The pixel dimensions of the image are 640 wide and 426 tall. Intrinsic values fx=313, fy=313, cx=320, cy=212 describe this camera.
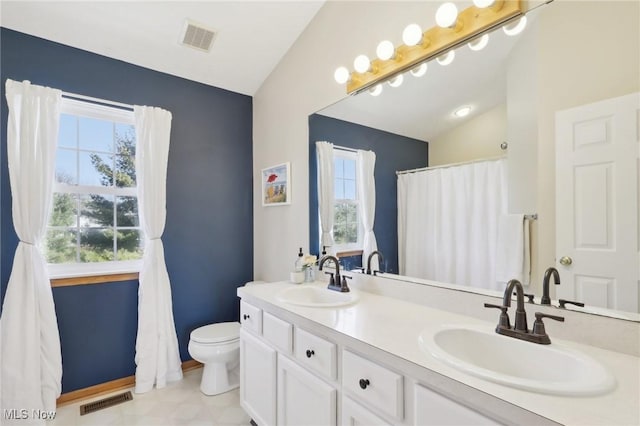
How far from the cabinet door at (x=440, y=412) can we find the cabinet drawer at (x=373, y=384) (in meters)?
0.07

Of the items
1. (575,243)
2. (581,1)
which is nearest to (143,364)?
(575,243)

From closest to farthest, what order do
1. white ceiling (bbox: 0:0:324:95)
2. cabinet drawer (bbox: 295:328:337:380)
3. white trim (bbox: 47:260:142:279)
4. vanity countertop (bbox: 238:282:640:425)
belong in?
vanity countertop (bbox: 238:282:640:425), cabinet drawer (bbox: 295:328:337:380), white ceiling (bbox: 0:0:324:95), white trim (bbox: 47:260:142:279)

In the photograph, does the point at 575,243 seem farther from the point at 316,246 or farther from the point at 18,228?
the point at 18,228

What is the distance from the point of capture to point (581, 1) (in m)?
1.11

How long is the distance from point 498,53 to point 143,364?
116 inches

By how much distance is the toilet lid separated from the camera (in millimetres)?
2293

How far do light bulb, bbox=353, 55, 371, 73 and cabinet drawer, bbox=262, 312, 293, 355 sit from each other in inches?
58.5

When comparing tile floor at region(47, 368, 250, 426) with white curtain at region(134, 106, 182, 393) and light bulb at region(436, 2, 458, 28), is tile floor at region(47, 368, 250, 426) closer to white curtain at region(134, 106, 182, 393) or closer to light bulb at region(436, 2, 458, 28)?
white curtain at region(134, 106, 182, 393)

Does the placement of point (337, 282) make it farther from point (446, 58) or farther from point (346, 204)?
point (446, 58)

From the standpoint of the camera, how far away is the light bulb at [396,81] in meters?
1.76

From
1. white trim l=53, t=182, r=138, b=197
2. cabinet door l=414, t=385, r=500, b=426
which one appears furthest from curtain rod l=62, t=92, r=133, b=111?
cabinet door l=414, t=385, r=500, b=426

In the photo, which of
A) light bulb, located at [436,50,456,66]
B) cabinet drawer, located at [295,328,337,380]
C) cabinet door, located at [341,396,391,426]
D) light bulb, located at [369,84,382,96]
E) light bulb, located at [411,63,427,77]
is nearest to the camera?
cabinet door, located at [341,396,391,426]

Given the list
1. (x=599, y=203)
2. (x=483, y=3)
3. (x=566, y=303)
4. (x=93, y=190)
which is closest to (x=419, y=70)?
(x=483, y=3)

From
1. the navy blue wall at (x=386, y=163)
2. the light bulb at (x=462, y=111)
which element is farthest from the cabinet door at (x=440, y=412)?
the light bulb at (x=462, y=111)
